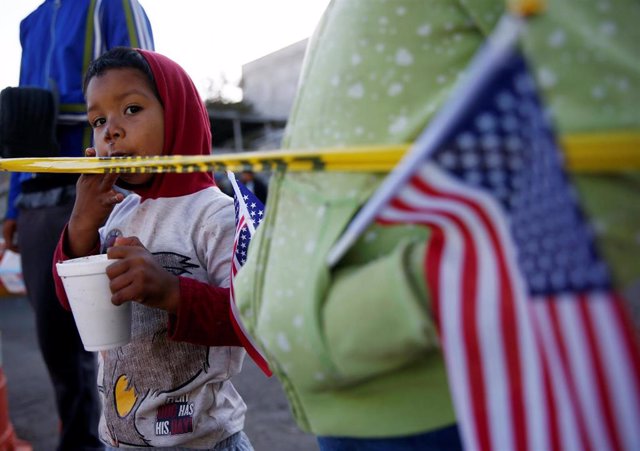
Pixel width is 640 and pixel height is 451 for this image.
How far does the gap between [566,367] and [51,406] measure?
4.12 meters

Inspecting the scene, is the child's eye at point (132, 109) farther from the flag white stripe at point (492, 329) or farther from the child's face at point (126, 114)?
the flag white stripe at point (492, 329)

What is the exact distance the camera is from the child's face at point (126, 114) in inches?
65.8

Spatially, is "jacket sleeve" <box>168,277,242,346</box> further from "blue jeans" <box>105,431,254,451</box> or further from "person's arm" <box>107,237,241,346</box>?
"blue jeans" <box>105,431,254,451</box>

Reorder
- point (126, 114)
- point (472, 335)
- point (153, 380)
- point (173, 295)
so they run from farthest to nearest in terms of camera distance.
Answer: point (126, 114)
point (153, 380)
point (173, 295)
point (472, 335)

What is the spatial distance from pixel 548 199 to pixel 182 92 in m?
1.40

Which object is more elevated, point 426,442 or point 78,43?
point 78,43

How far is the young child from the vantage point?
1.47 metres

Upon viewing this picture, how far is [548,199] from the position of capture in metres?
0.62

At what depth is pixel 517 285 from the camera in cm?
66

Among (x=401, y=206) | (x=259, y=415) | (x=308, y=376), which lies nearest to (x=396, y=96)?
(x=401, y=206)

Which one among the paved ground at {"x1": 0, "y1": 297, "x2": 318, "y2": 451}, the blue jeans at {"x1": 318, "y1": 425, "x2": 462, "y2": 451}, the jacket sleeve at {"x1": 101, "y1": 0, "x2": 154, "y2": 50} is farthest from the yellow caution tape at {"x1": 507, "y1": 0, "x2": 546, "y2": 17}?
the paved ground at {"x1": 0, "y1": 297, "x2": 318, "y2": 451}

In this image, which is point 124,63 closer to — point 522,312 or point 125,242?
point 125,242

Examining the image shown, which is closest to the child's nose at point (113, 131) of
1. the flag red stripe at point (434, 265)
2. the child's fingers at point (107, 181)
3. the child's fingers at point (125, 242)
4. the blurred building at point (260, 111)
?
the child's fingers at point (107, 181)

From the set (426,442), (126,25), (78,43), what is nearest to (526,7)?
(426,442)
